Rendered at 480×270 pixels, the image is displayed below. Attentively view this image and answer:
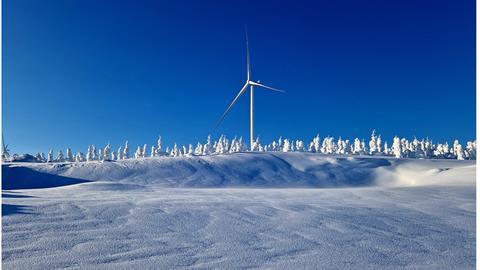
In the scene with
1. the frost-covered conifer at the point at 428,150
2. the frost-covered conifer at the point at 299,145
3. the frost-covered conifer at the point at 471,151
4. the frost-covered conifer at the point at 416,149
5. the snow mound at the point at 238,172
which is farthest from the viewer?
the frost-covered conifer at the point at 299,145

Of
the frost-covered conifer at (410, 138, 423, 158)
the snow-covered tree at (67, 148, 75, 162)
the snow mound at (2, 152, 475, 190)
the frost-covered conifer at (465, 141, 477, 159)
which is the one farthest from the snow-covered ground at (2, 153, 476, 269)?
the snow-covered tree at (67, 148, 75, 162)

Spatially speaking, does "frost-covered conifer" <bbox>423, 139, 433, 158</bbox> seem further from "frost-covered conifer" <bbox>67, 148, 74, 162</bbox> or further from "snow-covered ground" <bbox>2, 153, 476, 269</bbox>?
"frost-covered conifer" <bbox>67, 148, 74, 162</bbox>

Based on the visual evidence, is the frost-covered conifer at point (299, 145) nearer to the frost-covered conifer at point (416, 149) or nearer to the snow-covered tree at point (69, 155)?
the frost-covered conifer at point (416, 149)

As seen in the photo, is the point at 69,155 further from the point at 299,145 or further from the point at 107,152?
the point at 299,145

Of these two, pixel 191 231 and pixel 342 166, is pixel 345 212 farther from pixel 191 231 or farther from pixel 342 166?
pixel 342 166

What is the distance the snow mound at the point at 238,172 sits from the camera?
110ft


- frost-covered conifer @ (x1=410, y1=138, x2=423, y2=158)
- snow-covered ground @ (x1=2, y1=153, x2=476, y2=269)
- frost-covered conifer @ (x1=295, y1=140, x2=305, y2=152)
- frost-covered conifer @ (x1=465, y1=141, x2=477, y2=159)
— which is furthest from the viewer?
frost-covered conifer @ (x1=295, y1=140, x2=305, y2=152)

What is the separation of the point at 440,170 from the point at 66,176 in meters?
44.1

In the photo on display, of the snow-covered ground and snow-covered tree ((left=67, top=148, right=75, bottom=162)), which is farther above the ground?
snow-covered tree ((left=67, top=148, right=75, bottom=162))

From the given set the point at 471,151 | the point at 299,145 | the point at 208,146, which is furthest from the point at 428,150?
the point at 208,146

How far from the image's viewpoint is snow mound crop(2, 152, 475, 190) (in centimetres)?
3341

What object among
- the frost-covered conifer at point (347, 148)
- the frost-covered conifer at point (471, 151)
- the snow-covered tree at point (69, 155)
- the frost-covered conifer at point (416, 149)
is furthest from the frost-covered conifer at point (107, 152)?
the frost-covered conifer at point (471, 151)

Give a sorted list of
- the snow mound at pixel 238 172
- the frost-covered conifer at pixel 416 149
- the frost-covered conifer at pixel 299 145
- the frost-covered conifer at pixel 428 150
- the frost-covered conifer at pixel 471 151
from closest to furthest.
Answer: the snow mound at pixel 238 172, the frost-covered conifer at pixel 471 151, the frost-covered conifer at pixel 416 149, the frost-covered conifer at pixel 428 150, the frost-covered conifer at pixel 299 145

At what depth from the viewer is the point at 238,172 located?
37.1 metres
